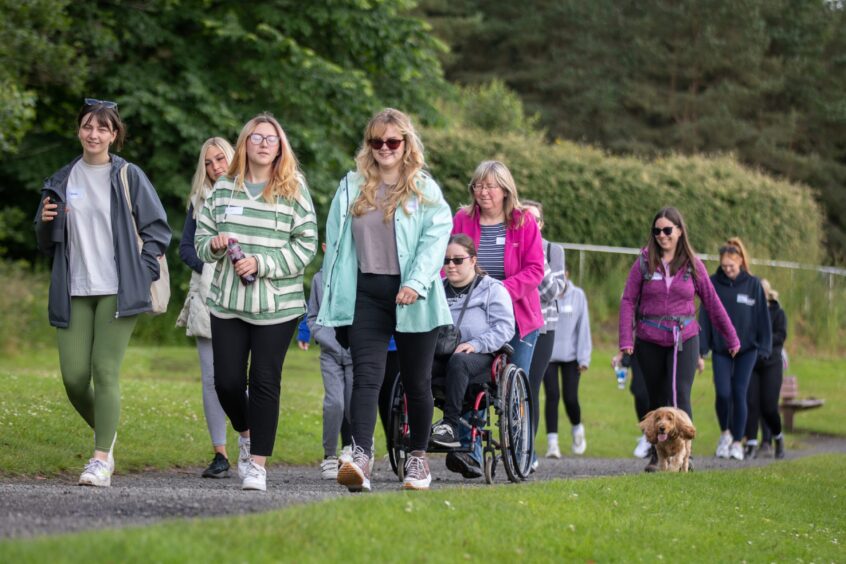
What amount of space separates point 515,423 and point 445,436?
2.71 feet

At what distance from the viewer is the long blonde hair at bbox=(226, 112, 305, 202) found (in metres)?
8.38

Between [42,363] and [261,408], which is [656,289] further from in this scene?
[42,363]

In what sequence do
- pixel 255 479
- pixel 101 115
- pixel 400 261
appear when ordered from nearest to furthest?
pixel 400 261
pixel 255 479
pixel 101 115

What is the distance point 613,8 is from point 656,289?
142 ft

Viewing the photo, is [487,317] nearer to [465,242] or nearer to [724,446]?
[465,242]

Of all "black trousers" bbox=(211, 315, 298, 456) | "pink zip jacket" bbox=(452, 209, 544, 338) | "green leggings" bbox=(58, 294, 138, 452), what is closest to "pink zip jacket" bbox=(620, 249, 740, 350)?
"pink zip jacket" bbox=(452, 209, 544, 338)

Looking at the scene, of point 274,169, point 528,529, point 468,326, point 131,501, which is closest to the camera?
point 131,501

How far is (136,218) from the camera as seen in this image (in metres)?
8.89

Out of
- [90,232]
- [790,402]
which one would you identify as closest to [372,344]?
[90,232]

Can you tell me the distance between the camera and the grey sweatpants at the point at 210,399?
10422 mm

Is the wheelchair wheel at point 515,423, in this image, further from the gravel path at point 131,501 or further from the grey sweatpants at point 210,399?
the grey sweatpants at point 210,399

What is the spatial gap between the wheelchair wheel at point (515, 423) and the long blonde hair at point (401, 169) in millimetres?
2250

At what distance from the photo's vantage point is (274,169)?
334 inches

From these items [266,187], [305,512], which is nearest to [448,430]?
[266,187]
